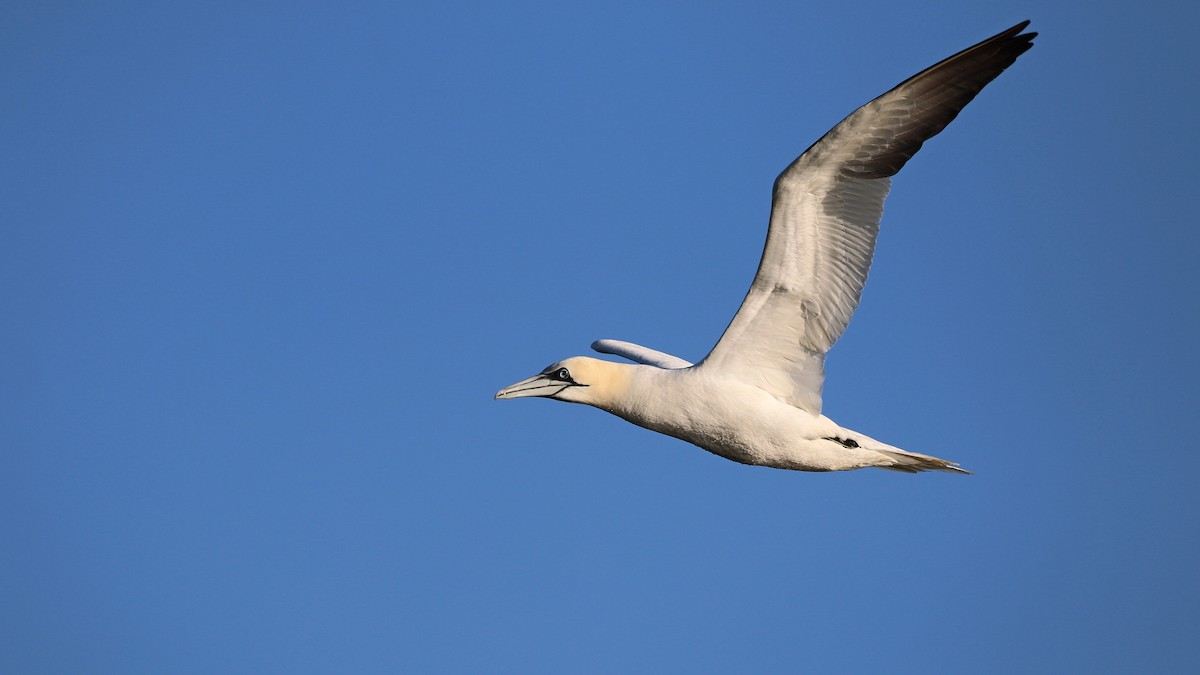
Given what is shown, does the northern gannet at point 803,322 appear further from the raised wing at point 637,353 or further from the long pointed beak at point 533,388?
the raised wing at point 637,353

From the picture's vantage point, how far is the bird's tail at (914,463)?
11.2 m

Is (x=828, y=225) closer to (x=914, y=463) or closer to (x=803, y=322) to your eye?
(x=803, y=322)

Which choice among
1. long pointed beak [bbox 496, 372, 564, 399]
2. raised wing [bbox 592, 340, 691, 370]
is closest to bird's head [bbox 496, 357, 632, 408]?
long pointed beak [bbox 496, 372, 564, 399]

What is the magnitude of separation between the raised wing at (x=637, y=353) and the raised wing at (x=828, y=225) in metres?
2.32

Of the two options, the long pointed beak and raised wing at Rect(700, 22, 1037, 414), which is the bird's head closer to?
the long pointed beak

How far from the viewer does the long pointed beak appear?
11180mm

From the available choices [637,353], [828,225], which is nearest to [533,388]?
[828,225]

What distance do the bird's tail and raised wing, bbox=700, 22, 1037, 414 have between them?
830 mm

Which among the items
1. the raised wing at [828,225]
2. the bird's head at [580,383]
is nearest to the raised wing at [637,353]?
the bird's head at [580,383]

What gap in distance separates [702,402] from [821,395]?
3.86 feet

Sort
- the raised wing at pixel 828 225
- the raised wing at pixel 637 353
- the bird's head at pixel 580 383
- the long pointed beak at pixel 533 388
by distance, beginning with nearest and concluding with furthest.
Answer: the raised wing at pixel 828 225 → the bird's head at pixel 580 383 → the long pointed beak at pixel 533 388 → the raised wing at pixel 637 353

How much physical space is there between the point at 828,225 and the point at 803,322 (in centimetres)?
98

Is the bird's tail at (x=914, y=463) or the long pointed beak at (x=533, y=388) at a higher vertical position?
the long pointed beak at (x=533, y=388)

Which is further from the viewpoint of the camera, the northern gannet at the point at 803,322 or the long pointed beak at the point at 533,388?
the long pointed beak at the point at 533,388
